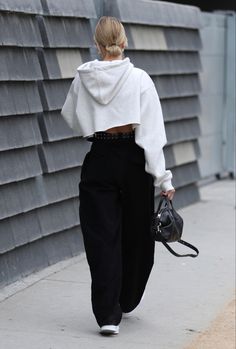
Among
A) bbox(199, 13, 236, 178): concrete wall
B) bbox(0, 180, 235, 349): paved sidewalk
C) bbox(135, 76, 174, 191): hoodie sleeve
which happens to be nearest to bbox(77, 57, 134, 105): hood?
bbox(135, 76, 174, 191): hoodie sleeve

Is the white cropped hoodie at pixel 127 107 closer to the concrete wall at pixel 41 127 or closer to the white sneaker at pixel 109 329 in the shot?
the white sneaker at pixel 109 329

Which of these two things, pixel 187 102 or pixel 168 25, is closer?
pixel 168 25

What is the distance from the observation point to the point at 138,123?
216 inches

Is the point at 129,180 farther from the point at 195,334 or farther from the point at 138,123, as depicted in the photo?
the point at 195,334

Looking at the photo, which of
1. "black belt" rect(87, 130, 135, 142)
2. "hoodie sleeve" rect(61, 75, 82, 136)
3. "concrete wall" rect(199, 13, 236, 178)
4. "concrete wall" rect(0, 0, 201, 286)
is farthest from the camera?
"concrete wall" rect(199, 13, 236, 178)

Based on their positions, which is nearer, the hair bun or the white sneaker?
the hair bun

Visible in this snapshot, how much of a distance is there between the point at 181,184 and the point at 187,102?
96 cm

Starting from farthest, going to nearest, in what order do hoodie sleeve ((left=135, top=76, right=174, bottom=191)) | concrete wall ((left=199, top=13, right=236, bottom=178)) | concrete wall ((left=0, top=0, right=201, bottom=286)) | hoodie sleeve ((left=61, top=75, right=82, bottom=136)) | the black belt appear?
1. concrete wall ((left=199, top=13, right=236, bottom=178))
2. concrete wall ((left=0, top=0, right=201, bottom=286))
3. hoodie sleeve ((left=61, top=75, right=82, bottom=136))
4. the black belt
5. hoodie sleeve ((left=135, top=76, right=174, bottom=191))

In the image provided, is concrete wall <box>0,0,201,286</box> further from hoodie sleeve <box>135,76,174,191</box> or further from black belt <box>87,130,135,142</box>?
hoodie sleeve <box>135,76,174,191</box>

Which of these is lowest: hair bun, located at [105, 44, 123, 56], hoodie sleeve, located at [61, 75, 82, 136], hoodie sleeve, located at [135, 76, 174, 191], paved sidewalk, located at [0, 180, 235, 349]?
paved sidewalk, located at [0, 180, 235, 349]

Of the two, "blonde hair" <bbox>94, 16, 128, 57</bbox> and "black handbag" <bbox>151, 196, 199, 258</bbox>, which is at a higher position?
"blonde hair" <bbox>94, 16, 128, 57</bbox>

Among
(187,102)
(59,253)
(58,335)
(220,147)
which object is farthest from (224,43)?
(58,335)

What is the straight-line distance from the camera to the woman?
217 inches

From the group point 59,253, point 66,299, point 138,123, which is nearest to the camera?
point 138,123
